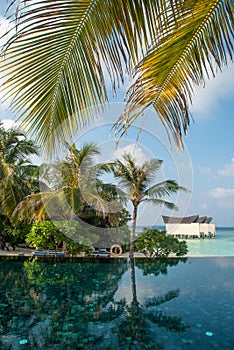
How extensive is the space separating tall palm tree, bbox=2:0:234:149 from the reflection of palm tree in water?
105 inches

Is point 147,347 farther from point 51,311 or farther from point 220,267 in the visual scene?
point 220,267

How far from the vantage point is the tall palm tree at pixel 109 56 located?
1.39m

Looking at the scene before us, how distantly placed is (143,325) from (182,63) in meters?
3.53

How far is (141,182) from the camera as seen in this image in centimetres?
1197

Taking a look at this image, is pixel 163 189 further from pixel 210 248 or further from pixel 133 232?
pixel 210 248

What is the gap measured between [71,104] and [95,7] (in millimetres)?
543

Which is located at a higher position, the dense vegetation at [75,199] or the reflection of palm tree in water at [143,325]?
the dense vegetation at [75,199]

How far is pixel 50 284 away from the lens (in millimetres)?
6480

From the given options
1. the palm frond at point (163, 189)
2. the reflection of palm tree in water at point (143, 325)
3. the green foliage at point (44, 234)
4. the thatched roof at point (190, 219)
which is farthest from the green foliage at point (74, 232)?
the thatched roof at point (190, 219)

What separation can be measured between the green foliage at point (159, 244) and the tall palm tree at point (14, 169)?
15.9ft

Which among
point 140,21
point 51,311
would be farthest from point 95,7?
point 51,311

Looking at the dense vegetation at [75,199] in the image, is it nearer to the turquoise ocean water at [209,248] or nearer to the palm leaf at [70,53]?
the turquoise ocean water at [209,248]

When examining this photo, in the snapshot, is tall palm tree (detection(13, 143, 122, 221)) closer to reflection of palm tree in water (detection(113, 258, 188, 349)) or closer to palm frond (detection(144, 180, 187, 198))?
palm frond (detection(144, 180, 187, 198))

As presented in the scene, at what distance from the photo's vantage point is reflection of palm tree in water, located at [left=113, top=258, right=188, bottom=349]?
3.51m
